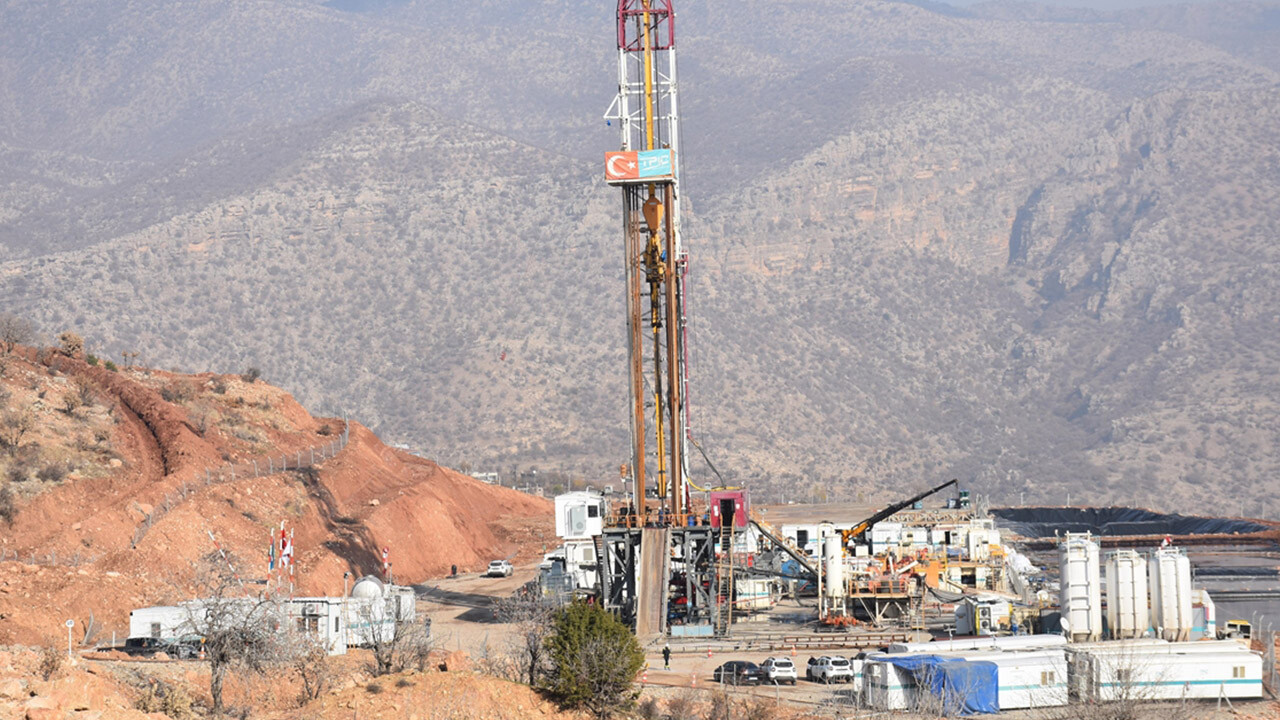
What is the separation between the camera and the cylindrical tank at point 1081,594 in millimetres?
52312

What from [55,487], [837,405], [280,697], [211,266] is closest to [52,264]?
[211,266]

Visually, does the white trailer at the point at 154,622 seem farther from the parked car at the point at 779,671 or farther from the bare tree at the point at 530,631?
the parked car at the point at 779,671

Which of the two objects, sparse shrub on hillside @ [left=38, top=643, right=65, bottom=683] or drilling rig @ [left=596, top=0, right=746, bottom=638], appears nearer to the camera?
sparse shrub on hillside @ [left=38, top=643, right=65, bottom=683]

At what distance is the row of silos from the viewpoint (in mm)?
52281

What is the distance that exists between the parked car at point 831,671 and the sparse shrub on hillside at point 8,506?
111 ft

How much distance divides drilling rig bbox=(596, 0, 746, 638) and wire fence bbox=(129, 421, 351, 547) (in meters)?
19.3

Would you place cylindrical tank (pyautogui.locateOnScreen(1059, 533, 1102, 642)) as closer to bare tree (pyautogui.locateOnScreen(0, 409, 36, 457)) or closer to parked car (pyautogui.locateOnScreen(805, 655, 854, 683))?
parked car (pyautogui.locateOnScreen(805, 655, 854, 683))

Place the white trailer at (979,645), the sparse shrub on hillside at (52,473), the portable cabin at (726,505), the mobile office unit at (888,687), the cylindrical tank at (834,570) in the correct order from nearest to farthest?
the mobile office unit at (888,687) < the white trailer at (979,645) < the cylindrical tank at (834,570) < the portable cabin at (726,505) < the sparse shrub on hillside at (52,473)

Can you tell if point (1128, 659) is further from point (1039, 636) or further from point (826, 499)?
point (826, 499)

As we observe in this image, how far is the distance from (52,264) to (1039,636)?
6269 inches

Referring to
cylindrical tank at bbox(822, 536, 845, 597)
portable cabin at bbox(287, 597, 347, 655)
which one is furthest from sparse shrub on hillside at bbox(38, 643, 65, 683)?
cylindrical tank at bbox(822, 536, 845, 597)

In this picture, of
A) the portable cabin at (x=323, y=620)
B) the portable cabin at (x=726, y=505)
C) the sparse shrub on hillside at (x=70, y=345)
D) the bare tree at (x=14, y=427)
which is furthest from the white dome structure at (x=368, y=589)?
the sparse shrub on hillside at (x=70, y=345)

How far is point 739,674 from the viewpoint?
166 feet

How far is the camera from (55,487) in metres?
70.7
